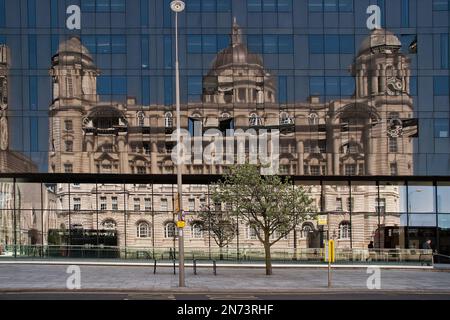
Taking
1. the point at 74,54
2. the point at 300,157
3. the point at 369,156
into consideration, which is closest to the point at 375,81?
the point at 369,156

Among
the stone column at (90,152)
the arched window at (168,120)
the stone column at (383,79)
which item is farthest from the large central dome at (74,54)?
the stone column at (383,79)

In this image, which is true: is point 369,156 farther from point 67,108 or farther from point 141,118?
point 67,108

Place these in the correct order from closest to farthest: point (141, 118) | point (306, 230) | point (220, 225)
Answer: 1. point (220, 225)
2. point (141, 118)
3. point (306, 230)

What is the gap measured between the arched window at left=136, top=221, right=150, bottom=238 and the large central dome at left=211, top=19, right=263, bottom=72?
11.1 meters

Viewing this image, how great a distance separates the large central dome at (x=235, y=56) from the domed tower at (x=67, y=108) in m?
8.01

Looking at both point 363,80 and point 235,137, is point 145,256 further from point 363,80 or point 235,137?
point 363,80

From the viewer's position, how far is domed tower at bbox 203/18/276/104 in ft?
128

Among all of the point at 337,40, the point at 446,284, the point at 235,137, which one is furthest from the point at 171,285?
the point at 337,40

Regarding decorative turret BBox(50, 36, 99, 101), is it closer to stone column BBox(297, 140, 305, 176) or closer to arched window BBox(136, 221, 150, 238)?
arched window BBox(136, 221, 150, 238)

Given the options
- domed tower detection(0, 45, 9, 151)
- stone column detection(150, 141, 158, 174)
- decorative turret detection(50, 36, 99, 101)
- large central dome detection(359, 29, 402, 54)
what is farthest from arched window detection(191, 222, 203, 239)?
large central dome detection(359, 29, 402, 54)

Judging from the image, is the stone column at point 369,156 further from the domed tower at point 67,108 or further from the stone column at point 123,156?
the domed tower at point 67,108

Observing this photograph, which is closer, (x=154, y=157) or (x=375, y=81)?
(x=154, y=157)

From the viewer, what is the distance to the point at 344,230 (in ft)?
132

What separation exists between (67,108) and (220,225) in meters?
12.3
